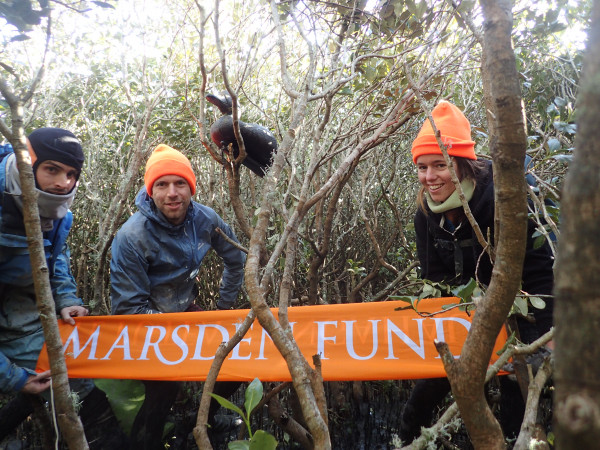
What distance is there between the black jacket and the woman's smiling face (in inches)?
5.0

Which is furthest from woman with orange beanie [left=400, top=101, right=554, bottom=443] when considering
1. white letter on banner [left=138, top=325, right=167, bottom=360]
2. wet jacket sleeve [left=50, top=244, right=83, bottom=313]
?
wet jacket sleeve [left=50, top=244, right=83, bottom=313]

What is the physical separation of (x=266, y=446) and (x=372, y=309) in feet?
4.76

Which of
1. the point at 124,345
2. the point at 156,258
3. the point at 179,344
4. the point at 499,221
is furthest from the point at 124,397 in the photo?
the point at 499,221

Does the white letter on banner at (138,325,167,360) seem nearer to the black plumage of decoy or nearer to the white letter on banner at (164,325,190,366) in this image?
the white letter on banner at (164,325,190,366)

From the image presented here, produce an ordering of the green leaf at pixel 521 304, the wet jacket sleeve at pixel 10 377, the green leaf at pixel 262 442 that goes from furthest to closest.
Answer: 1. the wet jacket sleeve at pixel 10 377
2. the green leaf at pixel 521 304
3. the green leaf at pixel 262 442

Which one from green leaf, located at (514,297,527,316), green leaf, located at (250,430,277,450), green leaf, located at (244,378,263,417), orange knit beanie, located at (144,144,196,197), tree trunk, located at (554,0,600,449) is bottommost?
green leaf, located at (250,430,277,450)

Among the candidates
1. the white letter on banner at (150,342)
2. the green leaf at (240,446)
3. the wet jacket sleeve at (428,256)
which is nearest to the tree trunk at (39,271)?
the green leaf at (240,446)

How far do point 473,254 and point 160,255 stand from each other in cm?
177

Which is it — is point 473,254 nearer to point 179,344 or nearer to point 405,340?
point 405,340

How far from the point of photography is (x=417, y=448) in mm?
1261

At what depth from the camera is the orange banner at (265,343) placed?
260 centimetres

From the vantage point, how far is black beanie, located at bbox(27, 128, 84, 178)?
8.40 feet

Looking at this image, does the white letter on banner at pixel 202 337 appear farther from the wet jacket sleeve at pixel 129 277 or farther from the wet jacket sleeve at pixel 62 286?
the wet jacket sleeve at pixel 62 286

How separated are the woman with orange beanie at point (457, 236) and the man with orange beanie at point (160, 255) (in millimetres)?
1103
